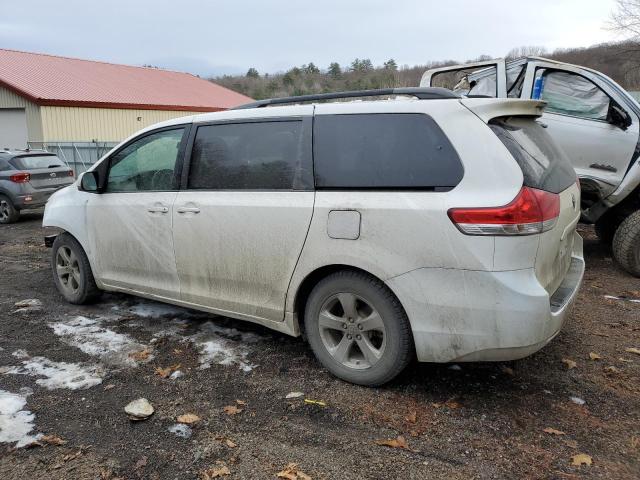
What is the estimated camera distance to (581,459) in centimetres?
263

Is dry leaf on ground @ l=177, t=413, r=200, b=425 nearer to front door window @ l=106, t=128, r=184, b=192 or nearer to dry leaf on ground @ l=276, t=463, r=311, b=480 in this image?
dry leaf on ground @ l=276, t=463, r=311, b=480

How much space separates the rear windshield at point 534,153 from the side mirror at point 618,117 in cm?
286

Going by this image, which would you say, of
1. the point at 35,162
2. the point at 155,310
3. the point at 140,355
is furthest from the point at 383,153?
the point at 35,162

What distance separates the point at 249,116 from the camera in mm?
3770

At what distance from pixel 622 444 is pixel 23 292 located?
5.61 meters

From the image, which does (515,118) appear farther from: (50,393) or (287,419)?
(50,393)

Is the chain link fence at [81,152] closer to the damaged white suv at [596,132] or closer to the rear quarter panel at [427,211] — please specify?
the damaged white suv at [596,132]

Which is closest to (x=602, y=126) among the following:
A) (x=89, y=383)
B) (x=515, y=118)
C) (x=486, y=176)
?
(x=515, y=118)

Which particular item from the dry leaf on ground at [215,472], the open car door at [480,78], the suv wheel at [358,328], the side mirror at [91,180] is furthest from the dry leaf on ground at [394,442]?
the open car door at [480,78]

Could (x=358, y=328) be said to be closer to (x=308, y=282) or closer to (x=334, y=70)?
(x=308, y=282)

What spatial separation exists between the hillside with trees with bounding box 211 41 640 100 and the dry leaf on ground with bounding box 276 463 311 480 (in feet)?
127

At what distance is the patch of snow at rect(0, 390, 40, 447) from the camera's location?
9.48 ft

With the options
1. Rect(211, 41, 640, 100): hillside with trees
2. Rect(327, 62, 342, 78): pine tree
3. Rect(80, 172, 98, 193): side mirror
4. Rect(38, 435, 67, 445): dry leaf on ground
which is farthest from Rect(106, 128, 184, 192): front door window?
Rect(327, 62, 342, 78): pine tree

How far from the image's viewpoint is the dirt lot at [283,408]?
104 inches
